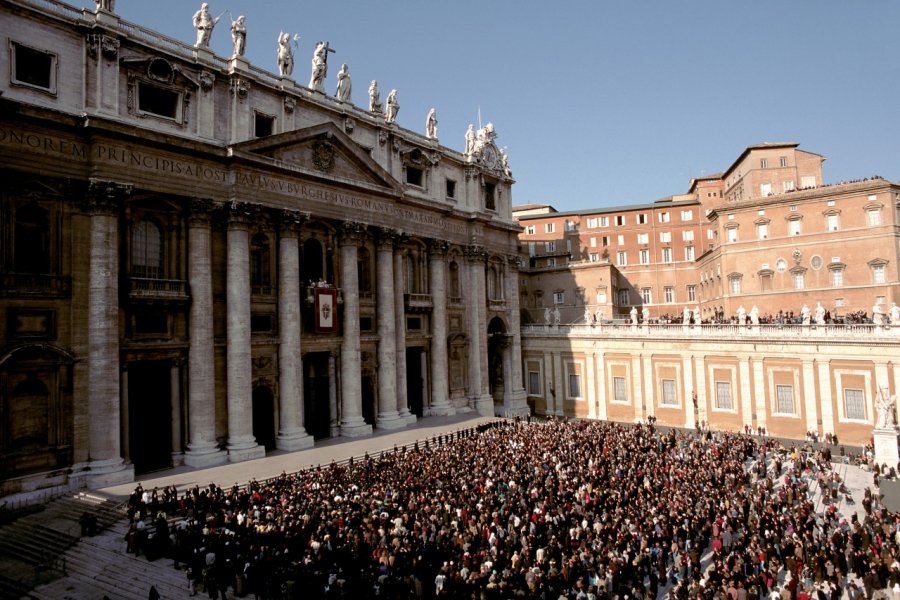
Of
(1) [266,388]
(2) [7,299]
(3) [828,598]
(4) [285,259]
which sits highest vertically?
(4) [285,259]

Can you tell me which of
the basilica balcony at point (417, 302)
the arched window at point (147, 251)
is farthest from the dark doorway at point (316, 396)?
the arched window at point (147, 251)

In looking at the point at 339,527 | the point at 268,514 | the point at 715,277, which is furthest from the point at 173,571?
the point at 715,277

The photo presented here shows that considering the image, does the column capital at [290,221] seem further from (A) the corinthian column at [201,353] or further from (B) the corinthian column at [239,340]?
(A) the corinthian column at [201,353]

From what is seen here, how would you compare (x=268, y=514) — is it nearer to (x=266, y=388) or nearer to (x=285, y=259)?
(x=266, y=388)

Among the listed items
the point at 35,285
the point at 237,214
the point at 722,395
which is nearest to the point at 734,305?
the point at 722,395

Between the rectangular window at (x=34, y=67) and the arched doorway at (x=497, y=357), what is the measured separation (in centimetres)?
3007

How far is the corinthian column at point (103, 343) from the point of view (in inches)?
854

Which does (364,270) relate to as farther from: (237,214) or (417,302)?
(237,214)

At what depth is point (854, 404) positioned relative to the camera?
99.0 ft

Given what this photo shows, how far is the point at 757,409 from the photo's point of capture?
110 ft

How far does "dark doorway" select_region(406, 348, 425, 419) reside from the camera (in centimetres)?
3725

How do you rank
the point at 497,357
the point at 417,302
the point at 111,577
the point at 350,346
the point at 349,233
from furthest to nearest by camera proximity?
1. the point at 497,357
2. the point at 417,302
3. the point at 349,233
4. the point at 350,346
5. the point at 111,577

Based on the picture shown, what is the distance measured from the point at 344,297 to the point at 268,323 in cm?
457

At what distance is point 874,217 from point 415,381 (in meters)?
33.3
